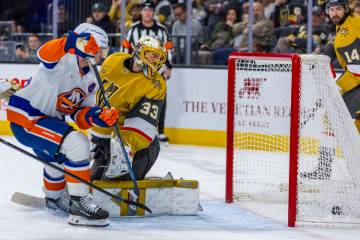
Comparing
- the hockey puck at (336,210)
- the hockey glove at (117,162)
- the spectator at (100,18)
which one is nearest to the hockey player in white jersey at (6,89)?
the hockey glove at (117,162)

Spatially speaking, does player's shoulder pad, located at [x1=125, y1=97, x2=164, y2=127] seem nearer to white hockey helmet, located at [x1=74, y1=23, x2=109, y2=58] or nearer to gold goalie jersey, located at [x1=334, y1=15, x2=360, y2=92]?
white hockey helmet, located at [x1=74, y1=23, x2=109, y2=58]

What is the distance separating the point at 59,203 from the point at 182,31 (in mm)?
4105

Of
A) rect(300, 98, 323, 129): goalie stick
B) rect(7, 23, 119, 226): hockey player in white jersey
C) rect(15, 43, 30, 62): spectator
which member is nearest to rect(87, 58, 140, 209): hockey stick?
rect(7, 23, 119, 226): hockey player in white jersey

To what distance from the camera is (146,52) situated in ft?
15.0

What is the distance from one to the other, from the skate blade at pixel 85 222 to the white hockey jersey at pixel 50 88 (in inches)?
18.5

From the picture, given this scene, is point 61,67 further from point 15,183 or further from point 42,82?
point 15,183

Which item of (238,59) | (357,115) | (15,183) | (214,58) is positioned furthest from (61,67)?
(214,58)

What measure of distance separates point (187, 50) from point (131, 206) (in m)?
4.00

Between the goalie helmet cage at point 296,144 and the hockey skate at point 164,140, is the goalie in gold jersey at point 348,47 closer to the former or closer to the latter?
the goalie helmet cage at point 296,144

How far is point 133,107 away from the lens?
473 cm

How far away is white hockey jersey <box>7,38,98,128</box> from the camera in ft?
13.8

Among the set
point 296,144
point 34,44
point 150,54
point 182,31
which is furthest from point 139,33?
point 296,144

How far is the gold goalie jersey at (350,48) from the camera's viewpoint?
529cm

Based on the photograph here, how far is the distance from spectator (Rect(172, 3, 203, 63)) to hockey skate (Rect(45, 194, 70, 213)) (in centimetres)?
395
